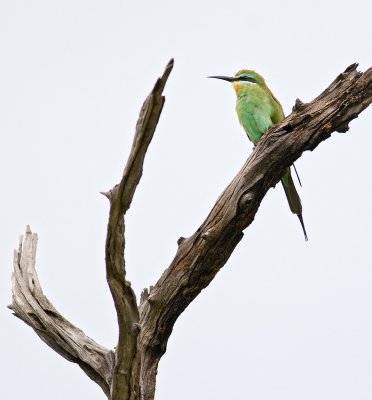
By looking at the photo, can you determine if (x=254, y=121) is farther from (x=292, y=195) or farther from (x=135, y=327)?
(x=135, y=327)

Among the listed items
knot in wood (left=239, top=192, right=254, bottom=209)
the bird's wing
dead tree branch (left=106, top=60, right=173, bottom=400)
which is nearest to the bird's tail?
the bird's wing

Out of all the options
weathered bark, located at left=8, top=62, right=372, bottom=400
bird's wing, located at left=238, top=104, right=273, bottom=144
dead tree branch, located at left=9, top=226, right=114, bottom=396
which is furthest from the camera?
bird's wing, located at left=238, top=104, right=273, bottom=144

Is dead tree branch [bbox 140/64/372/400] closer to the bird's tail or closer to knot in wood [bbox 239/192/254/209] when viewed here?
knot in wood [bbox 239/192/254/209]

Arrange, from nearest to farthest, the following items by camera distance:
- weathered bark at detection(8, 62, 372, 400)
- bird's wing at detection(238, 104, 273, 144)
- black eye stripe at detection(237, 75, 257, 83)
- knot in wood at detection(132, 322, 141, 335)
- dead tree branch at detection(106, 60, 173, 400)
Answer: dead tree branch at detection(106, 60, 173, 400) → knot in wood at detection(132, 322, 141, 335) → weathered bark at detection(8, 62, 372, 400) → bird's wing at detection(238, 104, 273, 144) → black eye stripe at detection(237, 75, 257, 83)

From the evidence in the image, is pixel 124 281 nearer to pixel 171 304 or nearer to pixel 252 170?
pixel 171 304

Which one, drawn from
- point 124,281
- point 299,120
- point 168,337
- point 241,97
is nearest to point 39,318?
point 168,337

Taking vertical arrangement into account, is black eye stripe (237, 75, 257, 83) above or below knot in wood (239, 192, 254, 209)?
above

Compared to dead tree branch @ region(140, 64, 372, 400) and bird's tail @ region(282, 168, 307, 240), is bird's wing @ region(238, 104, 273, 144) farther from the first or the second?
dead tree branch @ region(140, 64, 372, 400)

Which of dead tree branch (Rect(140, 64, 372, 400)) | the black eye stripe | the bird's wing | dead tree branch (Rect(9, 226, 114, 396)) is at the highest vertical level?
the black eye stripe

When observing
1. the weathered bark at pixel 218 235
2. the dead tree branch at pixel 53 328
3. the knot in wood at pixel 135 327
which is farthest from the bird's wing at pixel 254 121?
the knot in wood at pixel 135 327

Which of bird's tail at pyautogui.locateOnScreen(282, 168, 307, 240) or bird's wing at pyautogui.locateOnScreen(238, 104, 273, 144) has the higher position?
bird's wing at pyautogui.locateOnScreen(238, 104, 273, 144)

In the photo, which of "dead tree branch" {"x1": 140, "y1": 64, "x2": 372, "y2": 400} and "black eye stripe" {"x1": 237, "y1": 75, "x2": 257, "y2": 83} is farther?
"black eye stripe" {"x1": 237, "y1": 75, "x2": 257, "y2": 83}

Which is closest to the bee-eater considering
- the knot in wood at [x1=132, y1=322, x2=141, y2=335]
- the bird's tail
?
the bird's tail

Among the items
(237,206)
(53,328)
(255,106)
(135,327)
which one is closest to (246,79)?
(255,106)
